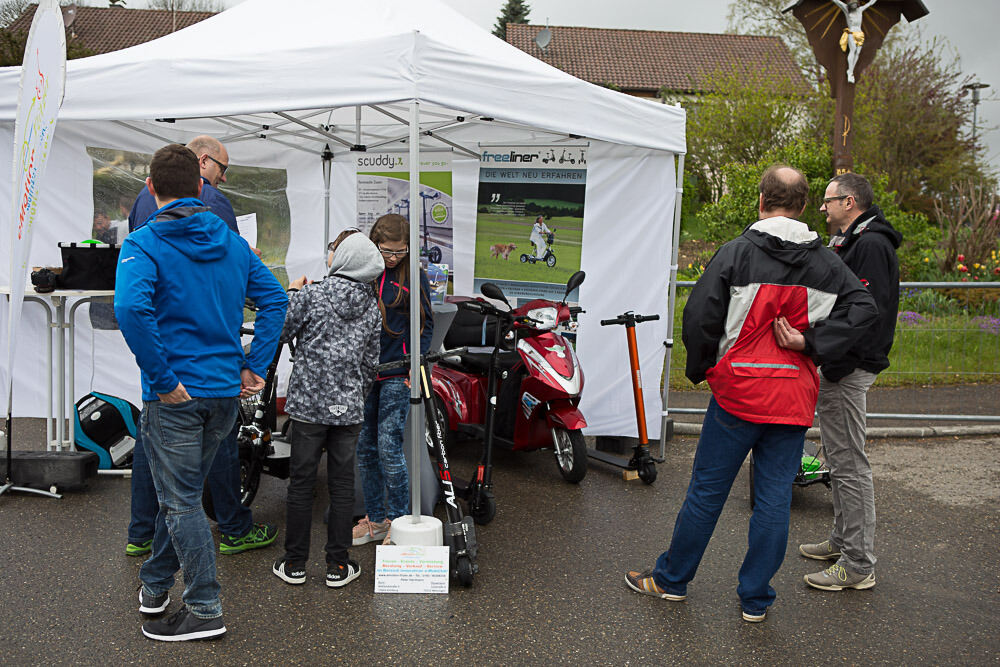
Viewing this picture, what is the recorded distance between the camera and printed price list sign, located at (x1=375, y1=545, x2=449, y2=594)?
3.67 meters

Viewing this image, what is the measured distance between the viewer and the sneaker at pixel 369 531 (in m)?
4.22

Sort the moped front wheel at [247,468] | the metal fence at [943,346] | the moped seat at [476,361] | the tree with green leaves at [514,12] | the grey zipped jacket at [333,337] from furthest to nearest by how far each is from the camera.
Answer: the tree with green leaves at [514,12] → the metal fence at [943,346] → the moped seat at [476,361] → the moped front wheel at [247,468] → the grey zipped jacket at [333,337]

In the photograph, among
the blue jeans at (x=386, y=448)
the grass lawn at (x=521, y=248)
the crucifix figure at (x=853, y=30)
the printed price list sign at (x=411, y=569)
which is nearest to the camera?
the printed price list sign at (x=411, y=569)

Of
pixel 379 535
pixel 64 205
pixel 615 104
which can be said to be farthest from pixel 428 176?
pixel 379 535

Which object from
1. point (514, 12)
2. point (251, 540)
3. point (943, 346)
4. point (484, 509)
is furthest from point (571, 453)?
point (514, 12)

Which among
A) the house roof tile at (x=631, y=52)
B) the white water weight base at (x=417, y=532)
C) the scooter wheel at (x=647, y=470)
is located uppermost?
the house roof tile at (x=631, y=52)

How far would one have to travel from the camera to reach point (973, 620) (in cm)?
354

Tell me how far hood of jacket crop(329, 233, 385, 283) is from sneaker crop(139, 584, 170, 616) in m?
1.53

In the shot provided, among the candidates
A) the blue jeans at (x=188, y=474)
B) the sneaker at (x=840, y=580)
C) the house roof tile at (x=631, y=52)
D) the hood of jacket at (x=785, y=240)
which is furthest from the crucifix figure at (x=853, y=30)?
the house roof tile at (x=631, y=52)

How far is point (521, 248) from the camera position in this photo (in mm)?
6430

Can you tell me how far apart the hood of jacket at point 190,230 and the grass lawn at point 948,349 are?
6.05 metres

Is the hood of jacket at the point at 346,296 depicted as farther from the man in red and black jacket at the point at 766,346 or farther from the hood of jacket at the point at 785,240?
the hood of jacket at the point at 785,240

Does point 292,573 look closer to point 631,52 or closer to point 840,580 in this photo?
point 840,580

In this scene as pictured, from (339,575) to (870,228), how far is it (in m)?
2.92
